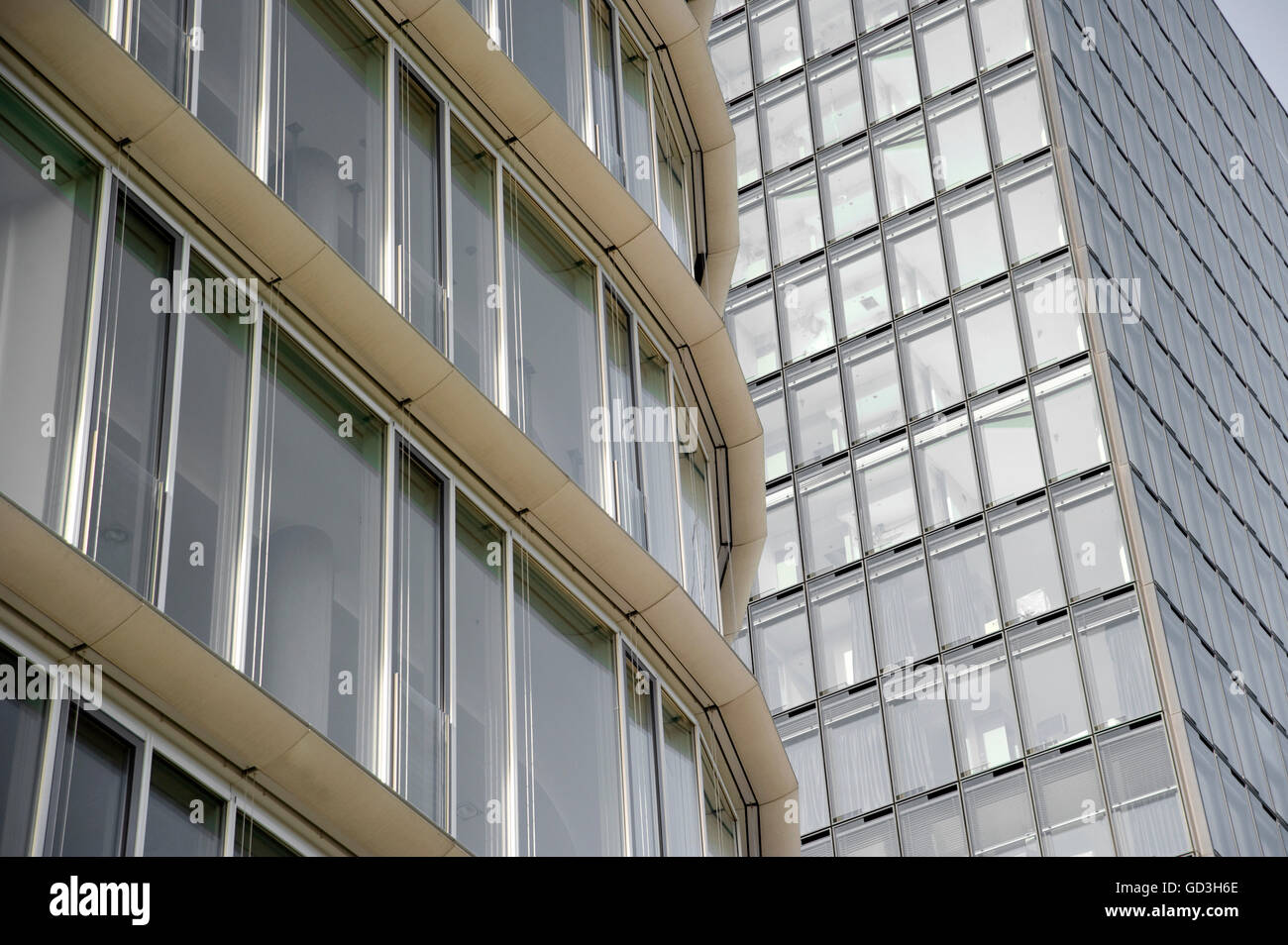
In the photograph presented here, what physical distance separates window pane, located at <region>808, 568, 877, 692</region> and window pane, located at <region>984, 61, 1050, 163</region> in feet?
30.6

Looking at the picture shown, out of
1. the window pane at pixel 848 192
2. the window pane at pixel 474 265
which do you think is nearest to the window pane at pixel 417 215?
the window pane at pixel 474 265

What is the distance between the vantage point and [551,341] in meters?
17.5

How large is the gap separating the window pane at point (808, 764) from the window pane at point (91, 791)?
28.4 meters

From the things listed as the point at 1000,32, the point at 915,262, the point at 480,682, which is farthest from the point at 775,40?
the point at 480,682

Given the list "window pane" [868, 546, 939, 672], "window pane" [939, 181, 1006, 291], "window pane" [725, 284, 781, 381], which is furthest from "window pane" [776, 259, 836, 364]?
"window pane" [868, 546, 939, 672]

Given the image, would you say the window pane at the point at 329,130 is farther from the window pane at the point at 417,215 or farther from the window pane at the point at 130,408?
the window pane at the point at 130,408

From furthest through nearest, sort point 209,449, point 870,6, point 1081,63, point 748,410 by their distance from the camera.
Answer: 1. point 870,6
2. point 1081,63
3. point 748,410
4. point 209,449

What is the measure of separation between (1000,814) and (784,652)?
664 centimetres

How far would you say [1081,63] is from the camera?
4331cm

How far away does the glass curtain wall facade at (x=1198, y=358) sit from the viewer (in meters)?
36.3

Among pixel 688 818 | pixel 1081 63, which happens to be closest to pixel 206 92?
pixel 688 818

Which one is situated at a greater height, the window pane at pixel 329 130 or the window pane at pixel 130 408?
the window pane at pixel 329 130
